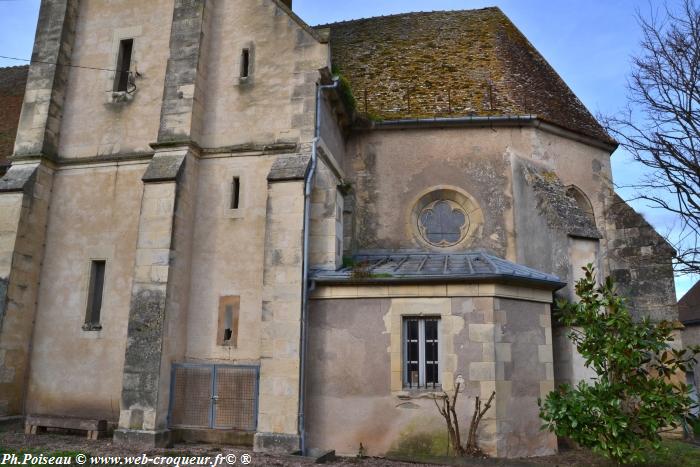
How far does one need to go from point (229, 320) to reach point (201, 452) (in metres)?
2.54

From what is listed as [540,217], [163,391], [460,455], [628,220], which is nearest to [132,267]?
[163,391]

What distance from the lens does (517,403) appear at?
10.3 metres

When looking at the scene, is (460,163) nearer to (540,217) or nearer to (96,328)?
(540,217)

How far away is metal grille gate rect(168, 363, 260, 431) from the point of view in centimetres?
1062

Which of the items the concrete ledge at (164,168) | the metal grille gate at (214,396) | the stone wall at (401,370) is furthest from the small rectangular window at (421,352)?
the concrete ledge at (164,168)

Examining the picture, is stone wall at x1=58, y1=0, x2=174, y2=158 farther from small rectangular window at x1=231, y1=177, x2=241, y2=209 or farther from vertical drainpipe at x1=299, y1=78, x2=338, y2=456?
vertical drainpipe at x1=299, y1=78, x2=338, y2=456

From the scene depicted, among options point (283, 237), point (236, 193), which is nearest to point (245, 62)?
point (236, 193)

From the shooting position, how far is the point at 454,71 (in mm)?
15266

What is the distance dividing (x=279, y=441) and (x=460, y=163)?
742cm

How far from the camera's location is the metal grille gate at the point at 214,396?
1062cm

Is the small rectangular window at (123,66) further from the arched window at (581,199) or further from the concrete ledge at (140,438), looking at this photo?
the arched window at (581,199)

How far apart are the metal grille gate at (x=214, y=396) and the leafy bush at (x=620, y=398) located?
5.11 meters

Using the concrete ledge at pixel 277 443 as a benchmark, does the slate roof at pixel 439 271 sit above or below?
above

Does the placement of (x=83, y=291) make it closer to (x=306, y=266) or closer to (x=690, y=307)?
(x=306, y=266)
